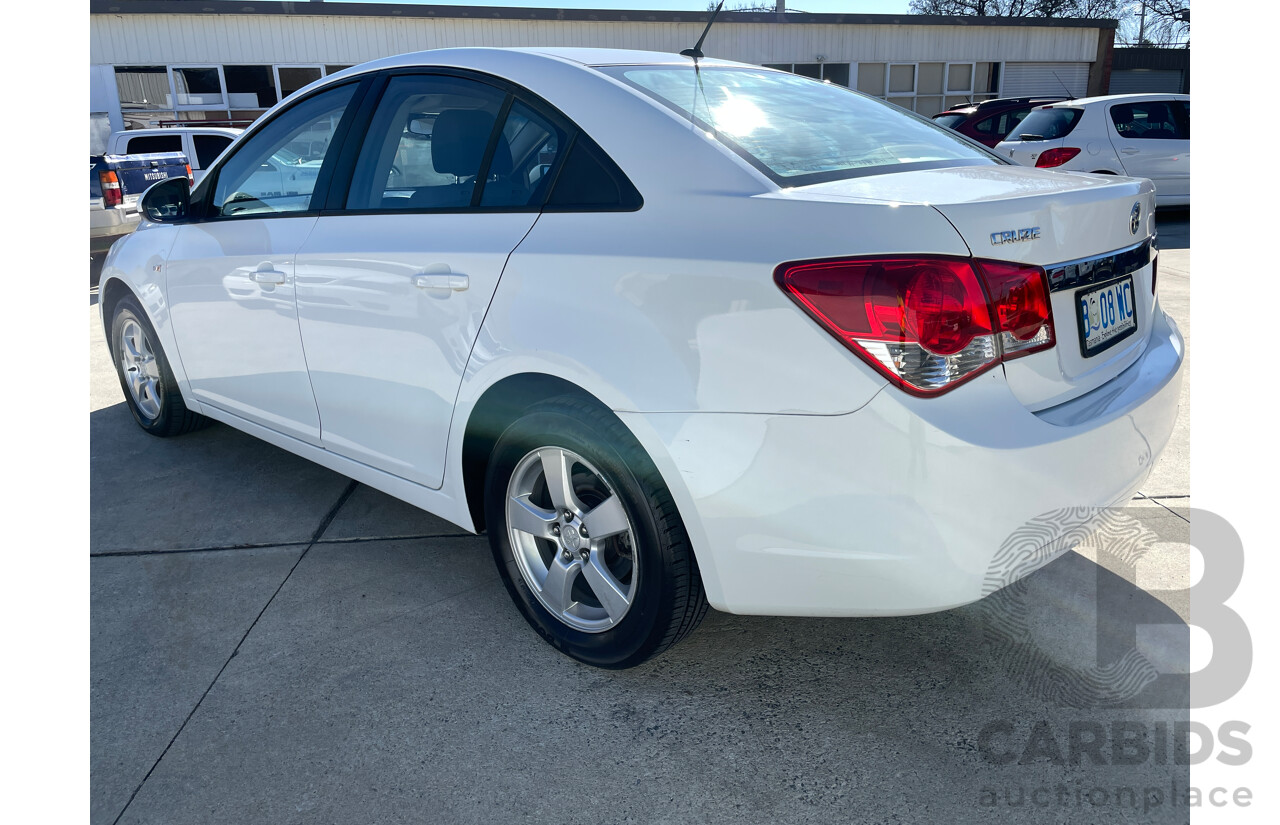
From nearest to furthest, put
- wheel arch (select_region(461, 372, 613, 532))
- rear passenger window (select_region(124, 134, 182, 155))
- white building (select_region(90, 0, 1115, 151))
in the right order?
1. wheel arch (select_region(461, 372, 613, 532))
2. rear passenger window (select_region(124, 134, 182, 155))
3. white building (select_region(90, 0, 1115, 151))

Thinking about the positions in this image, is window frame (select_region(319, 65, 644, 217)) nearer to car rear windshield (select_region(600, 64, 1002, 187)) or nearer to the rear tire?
car rear windshield (select_region(600, 64, 1002, 187))

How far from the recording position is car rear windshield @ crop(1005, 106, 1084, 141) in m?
10.7

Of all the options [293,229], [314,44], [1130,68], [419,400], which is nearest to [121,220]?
[293,229]

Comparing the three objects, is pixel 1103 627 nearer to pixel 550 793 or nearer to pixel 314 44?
pixel 550 793

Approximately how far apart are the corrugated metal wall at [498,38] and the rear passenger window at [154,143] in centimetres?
863

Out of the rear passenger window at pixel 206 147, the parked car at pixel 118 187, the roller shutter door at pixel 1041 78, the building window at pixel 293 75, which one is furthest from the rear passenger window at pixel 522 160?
the roller shutter door at pixel 1041 78

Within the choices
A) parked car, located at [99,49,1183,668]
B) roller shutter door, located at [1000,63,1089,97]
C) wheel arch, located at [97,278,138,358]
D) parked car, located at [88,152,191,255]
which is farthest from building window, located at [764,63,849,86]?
parked car, located at [99,49,1183,668]

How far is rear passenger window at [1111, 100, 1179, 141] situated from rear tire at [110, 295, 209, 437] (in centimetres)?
1075

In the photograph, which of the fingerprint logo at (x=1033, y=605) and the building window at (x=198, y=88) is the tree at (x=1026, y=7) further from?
the fingerprint logo at (x=1033, y=605)

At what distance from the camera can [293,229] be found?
3.11m

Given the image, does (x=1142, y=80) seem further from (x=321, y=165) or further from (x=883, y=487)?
(x=883, y=487)

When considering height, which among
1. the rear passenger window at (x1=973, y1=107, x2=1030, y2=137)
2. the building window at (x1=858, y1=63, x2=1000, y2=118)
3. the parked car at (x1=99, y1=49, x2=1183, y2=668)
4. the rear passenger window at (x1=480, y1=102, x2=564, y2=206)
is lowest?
the parked car at (x1=99, y1=49, x2=1183, y2=668)

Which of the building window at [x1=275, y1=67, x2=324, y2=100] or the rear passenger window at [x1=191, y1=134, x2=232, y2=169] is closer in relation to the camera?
the rear passenger window at [x1=191, y1=134, x2=232, y2=169]

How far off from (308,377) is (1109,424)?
8.11 ft
